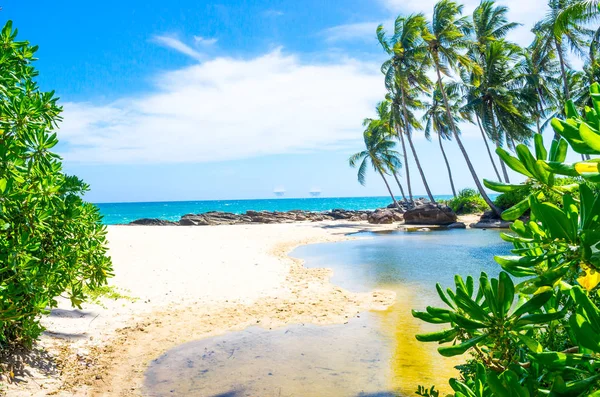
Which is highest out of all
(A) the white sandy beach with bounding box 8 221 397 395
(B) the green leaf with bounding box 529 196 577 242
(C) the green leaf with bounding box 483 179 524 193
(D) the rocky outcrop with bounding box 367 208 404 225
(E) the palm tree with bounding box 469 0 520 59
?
(E) the palm tree with bounding box 469 0 520 59

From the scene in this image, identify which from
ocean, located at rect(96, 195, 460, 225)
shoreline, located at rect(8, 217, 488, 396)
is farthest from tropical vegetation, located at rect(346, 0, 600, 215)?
ocean, located at rect(96, 195, 460, 225)

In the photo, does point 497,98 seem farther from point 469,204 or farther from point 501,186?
point 501,186

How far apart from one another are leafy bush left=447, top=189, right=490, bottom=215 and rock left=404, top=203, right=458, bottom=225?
5.20 metres

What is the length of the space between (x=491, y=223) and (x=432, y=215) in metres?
4.22

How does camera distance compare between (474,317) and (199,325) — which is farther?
(199,325)

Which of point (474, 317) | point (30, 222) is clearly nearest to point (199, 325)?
point (30, 222)

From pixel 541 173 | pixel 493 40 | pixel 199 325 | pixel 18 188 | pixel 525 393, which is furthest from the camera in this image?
pixel 493 40

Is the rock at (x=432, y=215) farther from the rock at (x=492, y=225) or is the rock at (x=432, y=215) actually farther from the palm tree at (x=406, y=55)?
the palm tree at (x=406, y=55)

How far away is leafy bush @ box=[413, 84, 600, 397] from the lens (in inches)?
37.8

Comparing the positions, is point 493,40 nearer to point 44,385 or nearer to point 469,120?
point 469,120

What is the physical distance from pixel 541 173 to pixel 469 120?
32.8 m

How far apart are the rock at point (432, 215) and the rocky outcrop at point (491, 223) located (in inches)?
84.9

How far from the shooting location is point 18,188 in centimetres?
342

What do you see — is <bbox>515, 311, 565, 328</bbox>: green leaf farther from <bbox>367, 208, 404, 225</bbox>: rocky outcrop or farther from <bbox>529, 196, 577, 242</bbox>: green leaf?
<bbox>367, 208, 404, 225</bbox>: rocky outcrop
